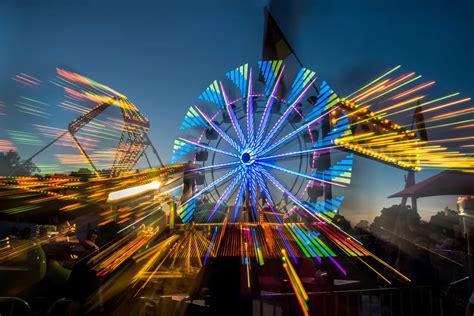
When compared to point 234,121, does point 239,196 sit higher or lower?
lower

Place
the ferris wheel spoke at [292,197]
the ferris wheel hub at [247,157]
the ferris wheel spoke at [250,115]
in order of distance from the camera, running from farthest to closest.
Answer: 1. the ferris wheel spoke at [250,115]
2. the ferris wheel hub at [247,157]
3. the ferris wheel spoke at [292,197]

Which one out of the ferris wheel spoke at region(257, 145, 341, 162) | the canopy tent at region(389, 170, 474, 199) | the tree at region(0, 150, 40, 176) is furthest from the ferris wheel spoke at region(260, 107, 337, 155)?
the tree at region(0, 150, 40, 176)

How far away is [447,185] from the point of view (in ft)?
23.7

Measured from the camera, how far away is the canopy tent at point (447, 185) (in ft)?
22.0

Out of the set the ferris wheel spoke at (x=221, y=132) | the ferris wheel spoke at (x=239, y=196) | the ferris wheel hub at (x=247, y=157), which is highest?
the ferris wheel spoke at (x=221, y=132)

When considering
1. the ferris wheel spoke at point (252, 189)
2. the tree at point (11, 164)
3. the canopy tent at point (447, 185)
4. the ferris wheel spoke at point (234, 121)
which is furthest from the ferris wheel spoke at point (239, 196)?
the tree at point (11, 164)

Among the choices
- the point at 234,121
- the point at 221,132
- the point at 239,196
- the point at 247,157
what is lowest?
the point at 239,196

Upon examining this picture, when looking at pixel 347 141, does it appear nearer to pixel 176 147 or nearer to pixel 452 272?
pixel 452 272

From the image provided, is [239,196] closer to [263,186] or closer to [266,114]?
[263,186]

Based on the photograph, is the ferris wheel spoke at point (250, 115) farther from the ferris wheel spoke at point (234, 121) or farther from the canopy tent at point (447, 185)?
the canopy tent at point (447, 185)

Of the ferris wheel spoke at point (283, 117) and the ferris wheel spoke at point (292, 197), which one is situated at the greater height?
the ferris wheel spoke at point (283, 117)

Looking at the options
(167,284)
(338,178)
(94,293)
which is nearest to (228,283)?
(94,293)

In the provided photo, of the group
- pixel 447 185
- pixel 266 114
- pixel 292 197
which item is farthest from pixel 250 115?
pixel 447 185

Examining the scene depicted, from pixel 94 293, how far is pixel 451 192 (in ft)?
25.9
